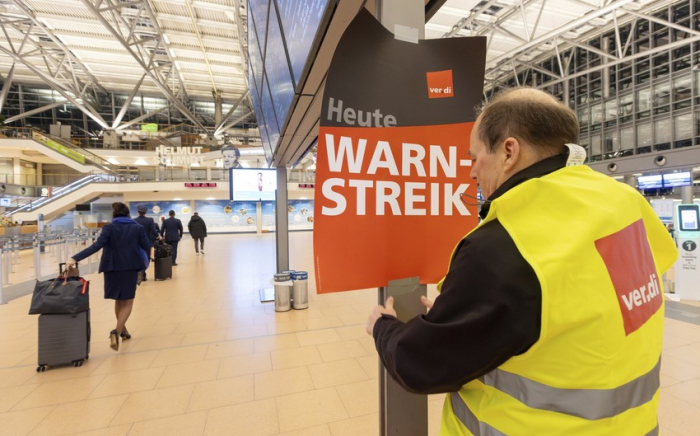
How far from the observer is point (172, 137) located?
28.6m

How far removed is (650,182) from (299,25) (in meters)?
11.6

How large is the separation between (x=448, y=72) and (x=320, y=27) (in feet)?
2.14

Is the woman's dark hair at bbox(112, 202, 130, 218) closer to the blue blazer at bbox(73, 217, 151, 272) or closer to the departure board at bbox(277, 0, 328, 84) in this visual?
the blue blazer at bbox(73, 217, 151, 272)

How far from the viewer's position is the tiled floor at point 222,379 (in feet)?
8.42

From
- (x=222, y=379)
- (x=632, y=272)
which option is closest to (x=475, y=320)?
(x=632, y=272)

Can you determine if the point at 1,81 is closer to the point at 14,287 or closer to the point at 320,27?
the point at 14,287

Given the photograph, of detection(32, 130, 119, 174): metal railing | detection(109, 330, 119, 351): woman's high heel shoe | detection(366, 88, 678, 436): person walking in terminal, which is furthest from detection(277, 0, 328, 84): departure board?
detection(32, 130, 119, 174): metal railing

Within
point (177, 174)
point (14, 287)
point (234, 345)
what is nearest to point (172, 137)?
point (177, 174)

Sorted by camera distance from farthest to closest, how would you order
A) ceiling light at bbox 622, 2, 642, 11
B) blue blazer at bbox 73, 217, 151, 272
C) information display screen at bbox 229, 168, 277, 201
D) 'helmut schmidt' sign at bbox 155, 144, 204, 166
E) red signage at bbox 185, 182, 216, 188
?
'helmut schmidt' sign at bbox 155, 144, 204, 166 < red signage at bbox 185, 182, 216, 188 < ceiling light at bbox 622, 2, 642, 11 < information display screen at bbox 229, 168, 277, 201 < blue blazer at bbox 73, 217, 151, 272

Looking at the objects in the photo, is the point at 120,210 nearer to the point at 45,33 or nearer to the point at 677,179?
the point at 677,179

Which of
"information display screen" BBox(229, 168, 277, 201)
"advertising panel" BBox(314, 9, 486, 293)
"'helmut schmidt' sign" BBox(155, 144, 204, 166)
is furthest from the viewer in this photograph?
"'helmut schmidt' sign" BBox(155, 144, 204, 166)

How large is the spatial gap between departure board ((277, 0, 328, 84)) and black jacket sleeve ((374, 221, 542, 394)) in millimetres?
1230

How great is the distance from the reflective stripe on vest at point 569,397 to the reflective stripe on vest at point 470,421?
106 mm

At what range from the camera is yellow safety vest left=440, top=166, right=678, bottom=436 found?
67 centimetres
